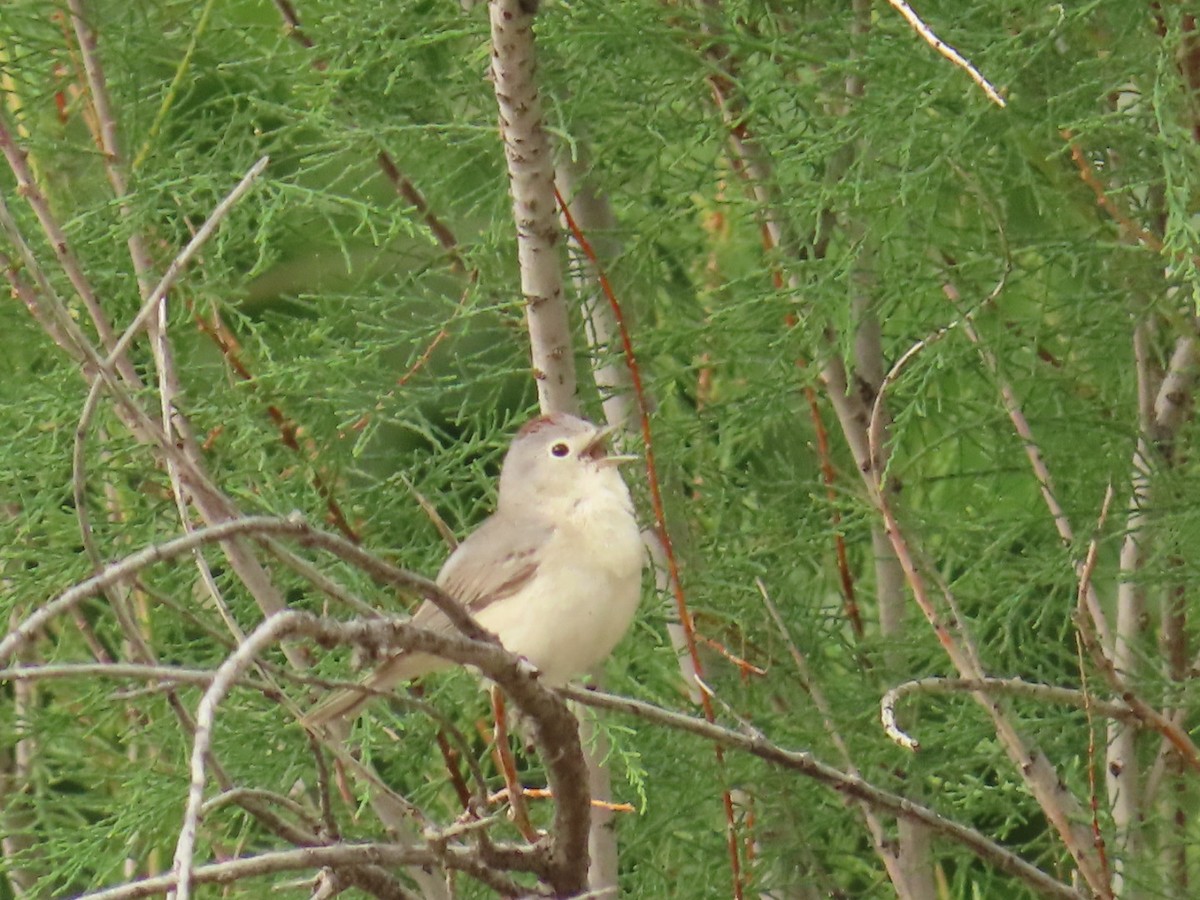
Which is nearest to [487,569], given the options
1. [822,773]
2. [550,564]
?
[550,564]

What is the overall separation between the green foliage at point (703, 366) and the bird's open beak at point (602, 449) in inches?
7.2

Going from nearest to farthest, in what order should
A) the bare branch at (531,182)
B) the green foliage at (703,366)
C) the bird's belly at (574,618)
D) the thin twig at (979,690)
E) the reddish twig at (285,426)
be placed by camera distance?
1. the thin twig at (979,690)
2. the bare branch at (531,182)
3. the bird's belly at (574,618)
4. the green foliage at (703,366)
5. the reddish twig at (285,426)

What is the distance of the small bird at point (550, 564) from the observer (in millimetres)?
2477

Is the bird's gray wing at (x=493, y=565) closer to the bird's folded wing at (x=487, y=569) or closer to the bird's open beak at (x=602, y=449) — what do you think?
the bird's folded wing at (x=487, y=569)

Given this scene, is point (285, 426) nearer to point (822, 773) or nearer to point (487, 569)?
point (487, 569)

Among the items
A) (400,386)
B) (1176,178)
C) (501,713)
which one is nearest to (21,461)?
(400,386)

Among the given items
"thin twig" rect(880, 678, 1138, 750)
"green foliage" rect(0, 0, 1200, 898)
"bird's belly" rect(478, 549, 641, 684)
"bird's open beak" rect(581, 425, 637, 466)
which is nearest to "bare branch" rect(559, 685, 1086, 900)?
"thin twig" rect(880, 678, 1138, 750)

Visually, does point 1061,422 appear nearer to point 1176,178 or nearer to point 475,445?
point 1176,178

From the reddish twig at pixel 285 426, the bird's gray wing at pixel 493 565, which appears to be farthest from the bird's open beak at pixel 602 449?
the reddish twig at pixel 285 426

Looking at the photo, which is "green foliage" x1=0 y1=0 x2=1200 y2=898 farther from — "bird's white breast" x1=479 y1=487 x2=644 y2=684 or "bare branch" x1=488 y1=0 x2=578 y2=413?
"bird's white breast" x1=479 y1=487 x2=644 y2=684

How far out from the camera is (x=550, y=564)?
2.60 m

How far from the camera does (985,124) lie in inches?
95.0

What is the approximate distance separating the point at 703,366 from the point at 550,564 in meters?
0.53

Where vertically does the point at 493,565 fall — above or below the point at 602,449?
below
